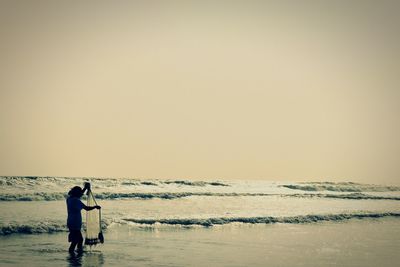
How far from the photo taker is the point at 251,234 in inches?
698

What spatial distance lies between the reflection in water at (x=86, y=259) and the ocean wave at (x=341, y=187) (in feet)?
134

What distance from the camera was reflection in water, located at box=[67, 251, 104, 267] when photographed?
11562 mm

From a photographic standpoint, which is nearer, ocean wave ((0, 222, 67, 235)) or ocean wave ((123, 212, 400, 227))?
ocean wave ((0, 222, 67, 235))

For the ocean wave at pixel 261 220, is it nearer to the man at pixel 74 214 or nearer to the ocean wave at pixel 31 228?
the ocean wave at pixel 31 228

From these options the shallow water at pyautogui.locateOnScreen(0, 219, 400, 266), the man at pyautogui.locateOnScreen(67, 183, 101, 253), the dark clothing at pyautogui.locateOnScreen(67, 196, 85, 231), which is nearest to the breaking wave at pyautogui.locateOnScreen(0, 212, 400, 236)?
the shallow water at pyautogui.locateOnScreen(0, 219, 400, 266)

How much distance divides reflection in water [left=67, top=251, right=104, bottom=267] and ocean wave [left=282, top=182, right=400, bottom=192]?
40.8 meters

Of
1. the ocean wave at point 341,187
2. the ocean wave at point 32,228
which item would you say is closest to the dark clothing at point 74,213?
the ocean wave at point 32,228

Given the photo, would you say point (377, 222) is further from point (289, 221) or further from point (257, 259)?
point (257, 259)

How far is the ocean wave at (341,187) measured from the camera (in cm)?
5189

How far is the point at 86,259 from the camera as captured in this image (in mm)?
12203

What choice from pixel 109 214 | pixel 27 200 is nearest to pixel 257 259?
pixel 109 214

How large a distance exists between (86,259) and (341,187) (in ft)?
147

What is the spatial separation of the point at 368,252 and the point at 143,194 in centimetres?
2241

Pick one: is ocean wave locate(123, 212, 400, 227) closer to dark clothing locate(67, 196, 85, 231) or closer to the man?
the man
